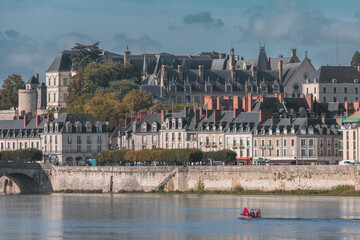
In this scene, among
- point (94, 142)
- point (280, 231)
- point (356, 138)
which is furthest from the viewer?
point (94, 142)

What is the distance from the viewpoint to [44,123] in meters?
131

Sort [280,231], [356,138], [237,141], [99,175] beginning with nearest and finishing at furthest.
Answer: [280,231] < [356,138] < [99,175] < [237,141]

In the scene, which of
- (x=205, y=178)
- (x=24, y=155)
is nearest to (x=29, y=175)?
(x=24, y=155)

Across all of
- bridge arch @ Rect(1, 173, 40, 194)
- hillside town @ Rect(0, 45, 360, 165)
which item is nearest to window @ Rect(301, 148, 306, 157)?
hillside town @ Rect(0, 45, 360, 165)

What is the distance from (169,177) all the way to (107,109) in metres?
40.1

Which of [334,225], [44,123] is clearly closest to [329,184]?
[334,225]

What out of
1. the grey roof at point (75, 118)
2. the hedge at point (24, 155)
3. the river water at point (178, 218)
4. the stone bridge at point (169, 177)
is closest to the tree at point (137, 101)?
the grey roof at point (75, 118)

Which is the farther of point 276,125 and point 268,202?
point 276,125

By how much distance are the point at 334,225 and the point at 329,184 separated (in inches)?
687

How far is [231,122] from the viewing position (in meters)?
114

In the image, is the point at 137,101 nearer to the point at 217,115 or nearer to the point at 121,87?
the point at 121,87

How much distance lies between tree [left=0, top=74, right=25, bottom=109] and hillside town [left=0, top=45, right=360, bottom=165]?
12.3 m

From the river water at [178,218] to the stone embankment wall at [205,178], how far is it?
2056 millimetres

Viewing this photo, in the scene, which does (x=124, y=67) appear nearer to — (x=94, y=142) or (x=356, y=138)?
(x=94, y=142)
